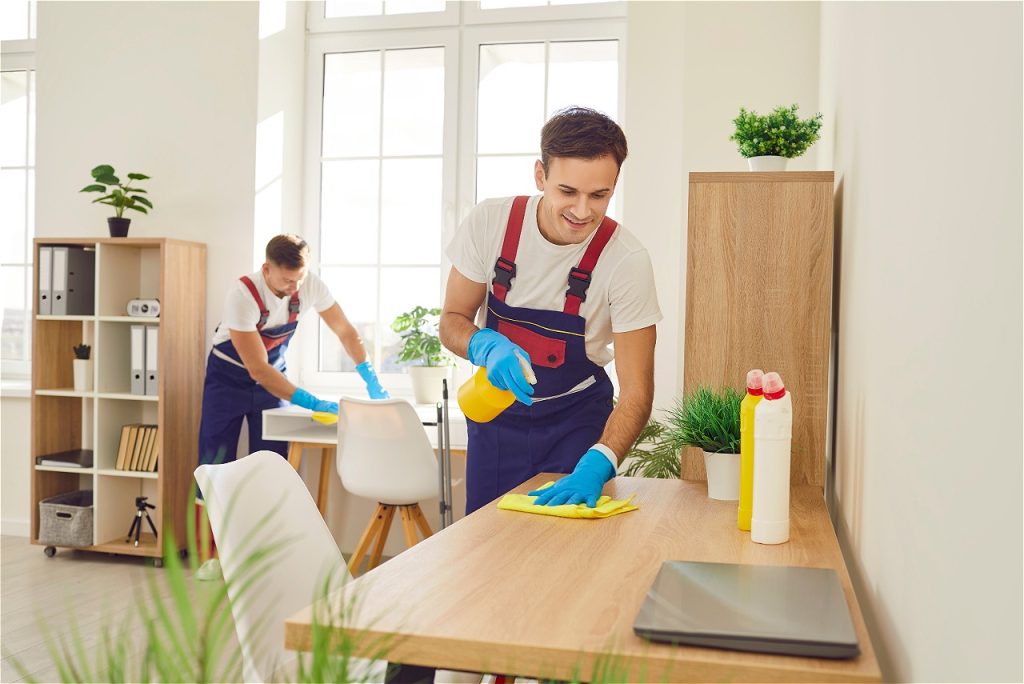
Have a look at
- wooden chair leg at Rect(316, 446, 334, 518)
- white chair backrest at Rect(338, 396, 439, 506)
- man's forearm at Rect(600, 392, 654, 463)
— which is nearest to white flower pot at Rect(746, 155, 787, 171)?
man's forearm at Rect(600, 392, 654, 463)

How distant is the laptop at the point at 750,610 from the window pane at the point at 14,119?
4.95 meters

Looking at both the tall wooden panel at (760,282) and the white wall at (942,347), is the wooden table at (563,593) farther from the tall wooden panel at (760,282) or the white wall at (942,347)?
the tall wooden panel at (760,282)

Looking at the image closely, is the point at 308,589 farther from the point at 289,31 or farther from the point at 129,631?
the point at 289,31

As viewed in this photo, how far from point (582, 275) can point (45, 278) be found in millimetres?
3094

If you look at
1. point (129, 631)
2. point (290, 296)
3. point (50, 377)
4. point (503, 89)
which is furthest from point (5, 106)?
point (129, 631)

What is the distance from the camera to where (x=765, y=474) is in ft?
4.53

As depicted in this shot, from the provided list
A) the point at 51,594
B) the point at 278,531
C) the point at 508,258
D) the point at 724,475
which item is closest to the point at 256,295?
the point at 51,594

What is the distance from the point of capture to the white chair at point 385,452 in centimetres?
332

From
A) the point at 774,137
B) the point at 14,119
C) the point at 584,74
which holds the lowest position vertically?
the point at 774,137

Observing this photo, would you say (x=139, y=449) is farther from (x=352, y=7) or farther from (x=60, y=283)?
(x=352, y=7)

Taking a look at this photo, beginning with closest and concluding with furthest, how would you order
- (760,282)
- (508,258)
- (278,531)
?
1. (278,531)
2. (760,282)
3. (508,258)

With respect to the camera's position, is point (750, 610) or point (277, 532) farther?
point (277, 532)

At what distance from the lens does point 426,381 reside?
4.14 metres

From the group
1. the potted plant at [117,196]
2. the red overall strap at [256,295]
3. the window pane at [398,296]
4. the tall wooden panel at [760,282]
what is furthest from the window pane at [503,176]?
the tall wooden panel at [760,282]
